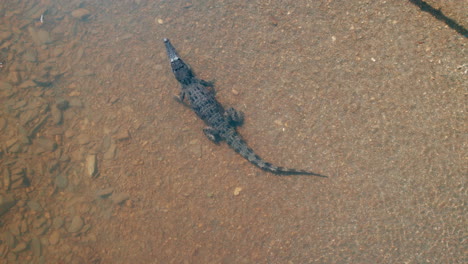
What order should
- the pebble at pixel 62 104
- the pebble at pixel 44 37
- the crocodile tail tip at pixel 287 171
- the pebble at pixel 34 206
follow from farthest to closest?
the pebble at pixel 44 37
the pebble at pixel 62 104
the pebble at pixel 34 206
the crocodile tail tip at pixel 287 171

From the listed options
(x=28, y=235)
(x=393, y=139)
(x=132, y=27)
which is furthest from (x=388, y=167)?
(x=28, y=235)

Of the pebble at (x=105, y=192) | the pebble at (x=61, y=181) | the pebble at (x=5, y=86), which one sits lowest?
the pebble at (x=105, y=192)

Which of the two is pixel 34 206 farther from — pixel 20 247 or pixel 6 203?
pixel 20 247

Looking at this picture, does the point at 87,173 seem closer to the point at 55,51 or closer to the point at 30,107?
the point at 30,107

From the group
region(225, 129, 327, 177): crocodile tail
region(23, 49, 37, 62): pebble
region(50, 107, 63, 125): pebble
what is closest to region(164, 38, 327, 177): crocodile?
region(225, 129, 327, 177): crocodile tail

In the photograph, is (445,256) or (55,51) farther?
(55,51)

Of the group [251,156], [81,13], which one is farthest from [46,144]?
[251,156]

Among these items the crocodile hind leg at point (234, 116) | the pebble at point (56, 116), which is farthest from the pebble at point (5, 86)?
the crocodile hind leg at point (234, 116)

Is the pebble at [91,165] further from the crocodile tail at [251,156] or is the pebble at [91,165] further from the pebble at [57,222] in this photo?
the crocodile tail at [251,156]
